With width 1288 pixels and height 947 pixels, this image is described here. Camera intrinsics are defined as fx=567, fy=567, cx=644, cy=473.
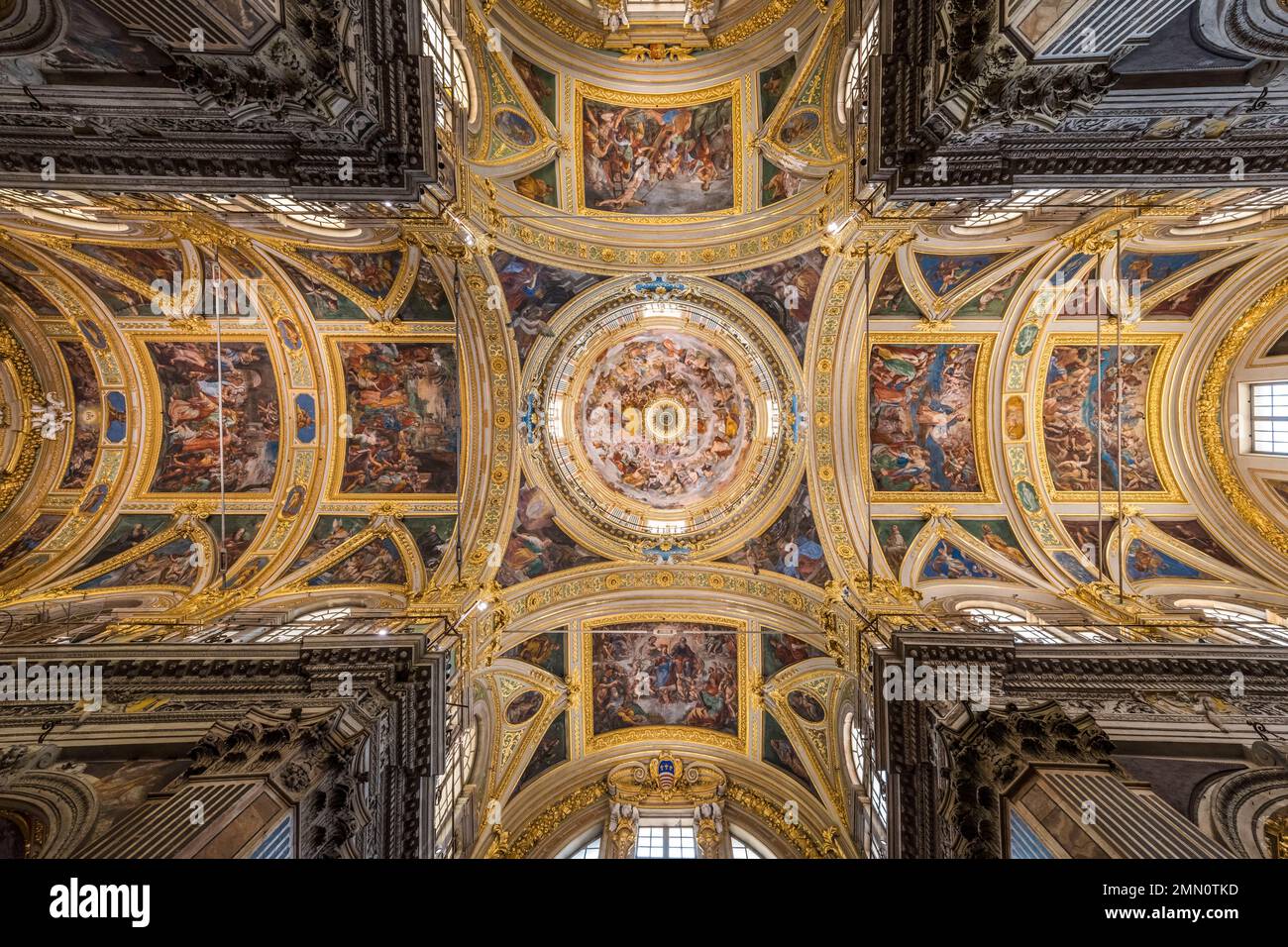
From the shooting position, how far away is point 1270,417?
14688mm

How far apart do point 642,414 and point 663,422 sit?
0.72 m

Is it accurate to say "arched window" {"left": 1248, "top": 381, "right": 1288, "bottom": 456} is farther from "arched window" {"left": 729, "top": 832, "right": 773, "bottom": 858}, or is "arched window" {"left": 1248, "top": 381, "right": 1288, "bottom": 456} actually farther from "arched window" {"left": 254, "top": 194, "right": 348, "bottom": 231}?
"arched window" {"left": 254, "top": 194, "right": 348, "bottom": 231}

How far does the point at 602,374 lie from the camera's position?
59.4ft

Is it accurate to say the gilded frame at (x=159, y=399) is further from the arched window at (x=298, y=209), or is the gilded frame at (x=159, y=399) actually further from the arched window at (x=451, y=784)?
the arched window at (x=451, y=784)

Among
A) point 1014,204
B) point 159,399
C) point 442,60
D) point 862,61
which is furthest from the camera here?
point 159,399

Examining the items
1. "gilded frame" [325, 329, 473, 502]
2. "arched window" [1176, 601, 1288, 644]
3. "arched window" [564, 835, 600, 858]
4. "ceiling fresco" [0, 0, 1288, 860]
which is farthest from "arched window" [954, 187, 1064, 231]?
"arched window" [564, 835, 600, 858]

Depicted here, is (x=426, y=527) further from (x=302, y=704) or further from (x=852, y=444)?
(x=852, y=444)

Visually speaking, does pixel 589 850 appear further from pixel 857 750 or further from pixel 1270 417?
pixel 1270 417

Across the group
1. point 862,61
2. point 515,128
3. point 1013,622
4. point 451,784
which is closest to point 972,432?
point 1013,622

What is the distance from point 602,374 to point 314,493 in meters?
9.22

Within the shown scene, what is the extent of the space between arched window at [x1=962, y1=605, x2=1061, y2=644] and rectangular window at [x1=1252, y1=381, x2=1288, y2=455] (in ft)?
26.1

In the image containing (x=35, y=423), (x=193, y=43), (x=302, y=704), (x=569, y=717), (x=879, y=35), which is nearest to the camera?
(x=193, y=43)

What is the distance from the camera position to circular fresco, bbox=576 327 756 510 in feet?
59.4
